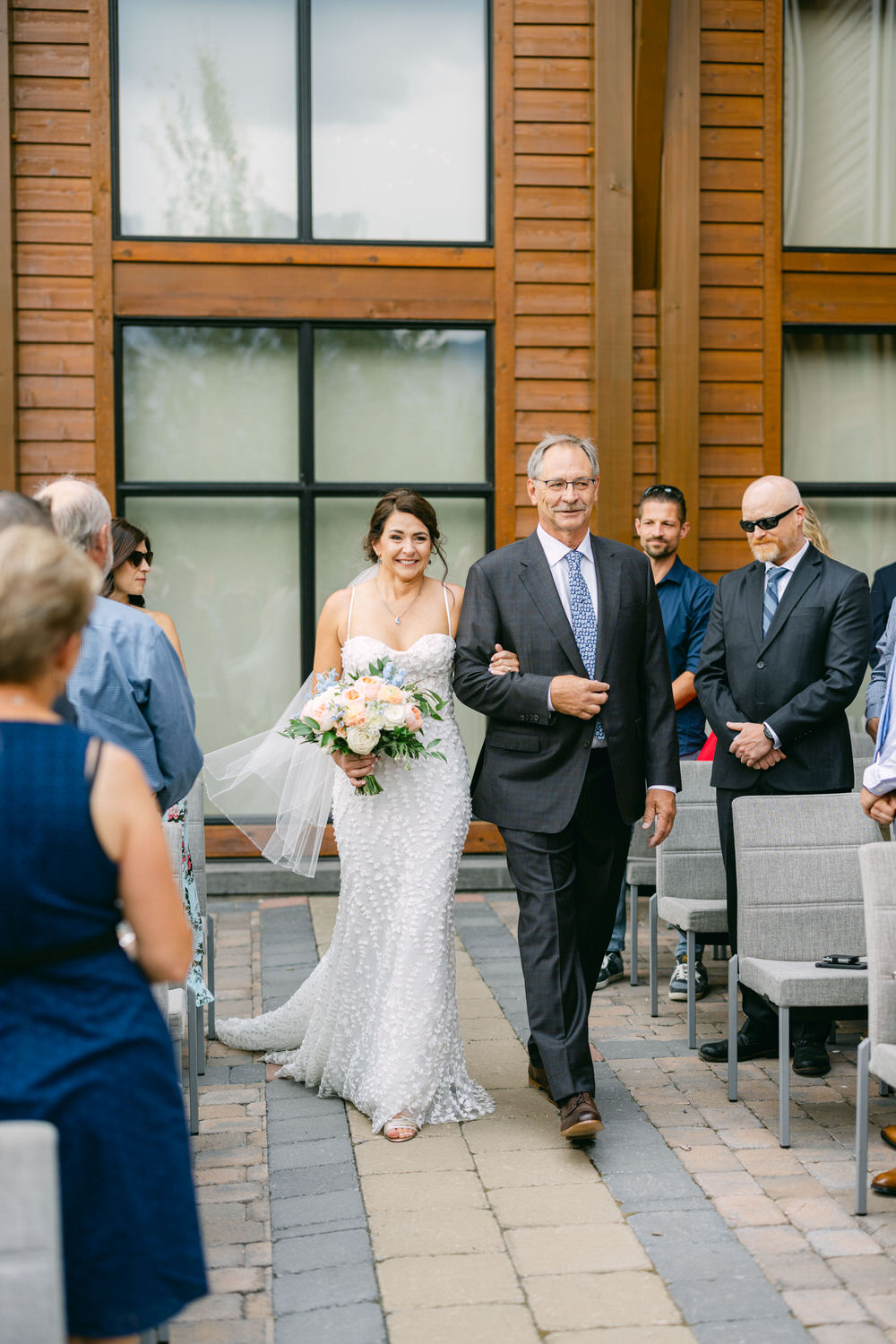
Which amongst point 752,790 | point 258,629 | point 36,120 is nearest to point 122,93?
point 36,120

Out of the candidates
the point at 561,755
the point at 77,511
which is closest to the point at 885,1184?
the point at 561,755

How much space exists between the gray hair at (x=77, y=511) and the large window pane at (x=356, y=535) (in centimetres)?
507

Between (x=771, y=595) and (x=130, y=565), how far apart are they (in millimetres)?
2581

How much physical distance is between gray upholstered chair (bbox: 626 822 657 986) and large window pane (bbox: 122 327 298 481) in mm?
3455

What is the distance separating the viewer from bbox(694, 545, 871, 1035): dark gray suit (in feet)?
16.1

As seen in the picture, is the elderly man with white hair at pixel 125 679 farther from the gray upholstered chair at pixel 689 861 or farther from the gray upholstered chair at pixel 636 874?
the gray upholstered chair at pixel 636 874

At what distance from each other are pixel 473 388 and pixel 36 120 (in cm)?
303

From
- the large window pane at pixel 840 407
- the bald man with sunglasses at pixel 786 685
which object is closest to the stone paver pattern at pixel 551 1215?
the bald man with sunglasses at pixel 786 685

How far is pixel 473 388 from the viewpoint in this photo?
8406 mm

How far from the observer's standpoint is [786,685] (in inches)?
197

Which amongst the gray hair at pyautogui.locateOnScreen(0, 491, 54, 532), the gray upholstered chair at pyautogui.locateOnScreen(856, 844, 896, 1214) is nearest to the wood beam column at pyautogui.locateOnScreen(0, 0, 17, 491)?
the gray hair at pyautogui.locateOnScreen(0, 491, 54, 532)

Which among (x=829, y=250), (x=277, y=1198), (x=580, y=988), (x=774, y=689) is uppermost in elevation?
(x=829, y=250)

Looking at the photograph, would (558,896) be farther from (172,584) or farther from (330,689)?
(172,584)

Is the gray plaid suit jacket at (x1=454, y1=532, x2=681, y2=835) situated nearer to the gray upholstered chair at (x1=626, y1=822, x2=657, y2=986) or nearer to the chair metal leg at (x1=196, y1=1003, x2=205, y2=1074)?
the chair metal leg at (x1=196, y1=1003, x2=205, y2=1074)
